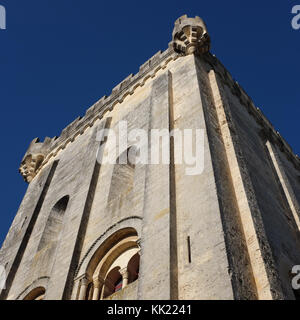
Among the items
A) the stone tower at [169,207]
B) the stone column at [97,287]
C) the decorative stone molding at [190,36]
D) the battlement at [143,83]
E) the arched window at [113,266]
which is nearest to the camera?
the stone tower at [169,207]

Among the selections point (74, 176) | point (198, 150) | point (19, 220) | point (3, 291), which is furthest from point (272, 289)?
point (19, 220)

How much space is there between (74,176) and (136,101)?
315cm

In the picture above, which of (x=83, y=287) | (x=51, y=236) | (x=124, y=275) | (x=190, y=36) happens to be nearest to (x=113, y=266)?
(x=124, y=275)

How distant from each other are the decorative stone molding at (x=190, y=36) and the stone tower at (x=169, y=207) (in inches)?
1.2

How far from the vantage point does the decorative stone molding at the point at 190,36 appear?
45.1 ft

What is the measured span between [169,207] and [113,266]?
8.25 ft

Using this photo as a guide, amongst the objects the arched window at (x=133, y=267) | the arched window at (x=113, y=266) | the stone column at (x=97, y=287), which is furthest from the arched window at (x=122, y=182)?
the stone column at (x=97, y=287)

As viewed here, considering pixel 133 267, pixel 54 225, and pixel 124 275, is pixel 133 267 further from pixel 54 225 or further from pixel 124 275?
pixel 54 225

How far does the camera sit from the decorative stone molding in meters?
13.7

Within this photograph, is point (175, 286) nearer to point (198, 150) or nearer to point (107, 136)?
point (198, 150)

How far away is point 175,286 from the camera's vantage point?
7.21m

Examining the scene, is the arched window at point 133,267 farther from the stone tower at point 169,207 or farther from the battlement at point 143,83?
the battlement at point 143,83

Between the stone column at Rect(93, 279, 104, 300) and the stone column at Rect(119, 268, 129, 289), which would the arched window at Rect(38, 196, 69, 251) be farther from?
the stone column at Rect(119, 268, 129, 289)

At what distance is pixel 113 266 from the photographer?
1030 centimetres
